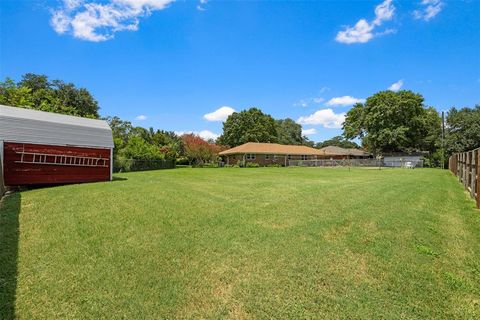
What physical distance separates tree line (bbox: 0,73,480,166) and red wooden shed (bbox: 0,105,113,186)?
13.2 m

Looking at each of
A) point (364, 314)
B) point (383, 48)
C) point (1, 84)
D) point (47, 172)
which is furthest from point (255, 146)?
point (364, 314)

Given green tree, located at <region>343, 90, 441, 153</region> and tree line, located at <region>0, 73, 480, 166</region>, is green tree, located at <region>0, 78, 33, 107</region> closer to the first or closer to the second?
tree line, located at <region>0, 73, 480, 166</region>

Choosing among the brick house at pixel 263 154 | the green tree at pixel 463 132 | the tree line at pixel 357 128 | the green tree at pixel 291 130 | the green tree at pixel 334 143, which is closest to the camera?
the tree line at pixel 357 128

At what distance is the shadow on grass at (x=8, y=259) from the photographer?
295 cm

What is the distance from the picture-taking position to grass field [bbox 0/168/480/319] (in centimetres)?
292

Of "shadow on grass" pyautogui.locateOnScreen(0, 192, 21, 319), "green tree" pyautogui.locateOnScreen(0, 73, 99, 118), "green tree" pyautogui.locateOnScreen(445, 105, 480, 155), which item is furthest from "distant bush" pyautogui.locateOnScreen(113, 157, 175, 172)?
"green tree" pyautogui.locateOnScreen(445, 105, 480, 155)

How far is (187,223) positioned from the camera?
5520mm

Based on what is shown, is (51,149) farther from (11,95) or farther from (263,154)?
(263,154)

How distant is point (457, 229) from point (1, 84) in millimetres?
31110

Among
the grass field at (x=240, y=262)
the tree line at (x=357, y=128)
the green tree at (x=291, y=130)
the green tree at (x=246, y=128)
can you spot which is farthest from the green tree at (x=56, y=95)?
the green tree at (x=291, y=130)

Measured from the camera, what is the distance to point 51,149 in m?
12.0

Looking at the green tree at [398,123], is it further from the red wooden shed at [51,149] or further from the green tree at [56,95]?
the red wooden shed at [51,149]

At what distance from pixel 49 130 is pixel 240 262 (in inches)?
465

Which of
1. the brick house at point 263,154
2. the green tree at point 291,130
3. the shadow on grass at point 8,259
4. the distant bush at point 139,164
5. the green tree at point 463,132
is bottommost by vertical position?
the shadow on grass at point 8,259
